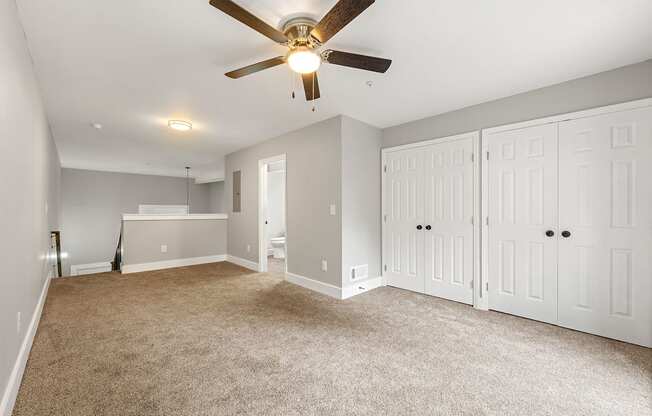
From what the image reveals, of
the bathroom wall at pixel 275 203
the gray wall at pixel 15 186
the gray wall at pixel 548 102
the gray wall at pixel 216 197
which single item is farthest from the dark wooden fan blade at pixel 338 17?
the gray wall at pixel 216 197

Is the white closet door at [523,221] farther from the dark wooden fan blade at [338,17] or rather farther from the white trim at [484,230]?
the dark wooden fan blade at [338,17]

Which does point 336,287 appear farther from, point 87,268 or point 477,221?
point 87,268

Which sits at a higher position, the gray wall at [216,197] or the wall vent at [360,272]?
the gray wall at [216,197]

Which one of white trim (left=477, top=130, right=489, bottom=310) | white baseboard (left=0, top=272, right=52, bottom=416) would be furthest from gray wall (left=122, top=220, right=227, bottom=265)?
white trim (left=477, top=130, right=489, bottom=310)

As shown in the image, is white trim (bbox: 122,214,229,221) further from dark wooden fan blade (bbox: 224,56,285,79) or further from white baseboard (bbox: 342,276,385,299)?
dark wooden fan blade (bbox: 224,56,285,79)

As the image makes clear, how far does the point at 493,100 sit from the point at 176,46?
122 inches

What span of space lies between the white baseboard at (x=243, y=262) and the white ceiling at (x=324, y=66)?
2.64 metres

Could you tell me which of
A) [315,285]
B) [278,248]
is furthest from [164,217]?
[315,285]

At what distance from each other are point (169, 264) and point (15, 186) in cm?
378

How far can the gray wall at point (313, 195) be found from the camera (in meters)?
3.56

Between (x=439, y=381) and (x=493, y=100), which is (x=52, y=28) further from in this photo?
(x=493, y=100)

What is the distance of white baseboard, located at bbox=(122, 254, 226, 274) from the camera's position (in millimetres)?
4828

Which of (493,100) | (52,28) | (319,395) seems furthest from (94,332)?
(493,100)

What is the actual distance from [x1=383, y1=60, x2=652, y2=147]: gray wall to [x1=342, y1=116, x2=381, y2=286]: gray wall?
0.60 metres
